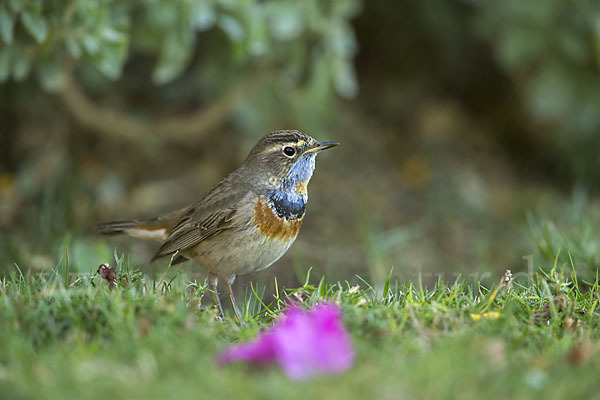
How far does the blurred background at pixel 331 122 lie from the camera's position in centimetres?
625

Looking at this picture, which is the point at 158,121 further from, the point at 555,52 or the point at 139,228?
the point at 555,52

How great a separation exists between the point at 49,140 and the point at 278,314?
4.72 meters

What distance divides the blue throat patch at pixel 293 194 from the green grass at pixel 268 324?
3.00 ft

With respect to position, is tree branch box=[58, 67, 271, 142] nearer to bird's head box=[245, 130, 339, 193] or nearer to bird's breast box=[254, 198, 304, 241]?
bird's head box=[245, 130, 339, 193]

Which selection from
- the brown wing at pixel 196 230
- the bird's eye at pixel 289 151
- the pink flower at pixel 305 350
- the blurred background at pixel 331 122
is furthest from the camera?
the blurred background at pixel 331 122

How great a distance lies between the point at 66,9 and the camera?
221 inches

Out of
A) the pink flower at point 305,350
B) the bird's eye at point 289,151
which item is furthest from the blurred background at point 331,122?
the pink flower at point 305,350

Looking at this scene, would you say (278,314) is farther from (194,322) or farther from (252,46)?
(252,46)

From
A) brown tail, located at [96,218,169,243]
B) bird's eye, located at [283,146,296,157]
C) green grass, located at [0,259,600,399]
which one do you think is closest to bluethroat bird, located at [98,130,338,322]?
bird's eye, located at [283,146,296,157]

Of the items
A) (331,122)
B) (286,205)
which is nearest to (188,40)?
(286,205)

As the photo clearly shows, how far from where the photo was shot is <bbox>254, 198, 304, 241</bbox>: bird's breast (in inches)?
196

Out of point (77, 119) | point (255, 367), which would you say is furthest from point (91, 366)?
point (77, 119)

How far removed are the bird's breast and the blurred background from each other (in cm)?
134

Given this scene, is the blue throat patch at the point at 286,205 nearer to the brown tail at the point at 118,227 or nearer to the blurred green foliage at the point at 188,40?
the brown tail at the point at 118,227
